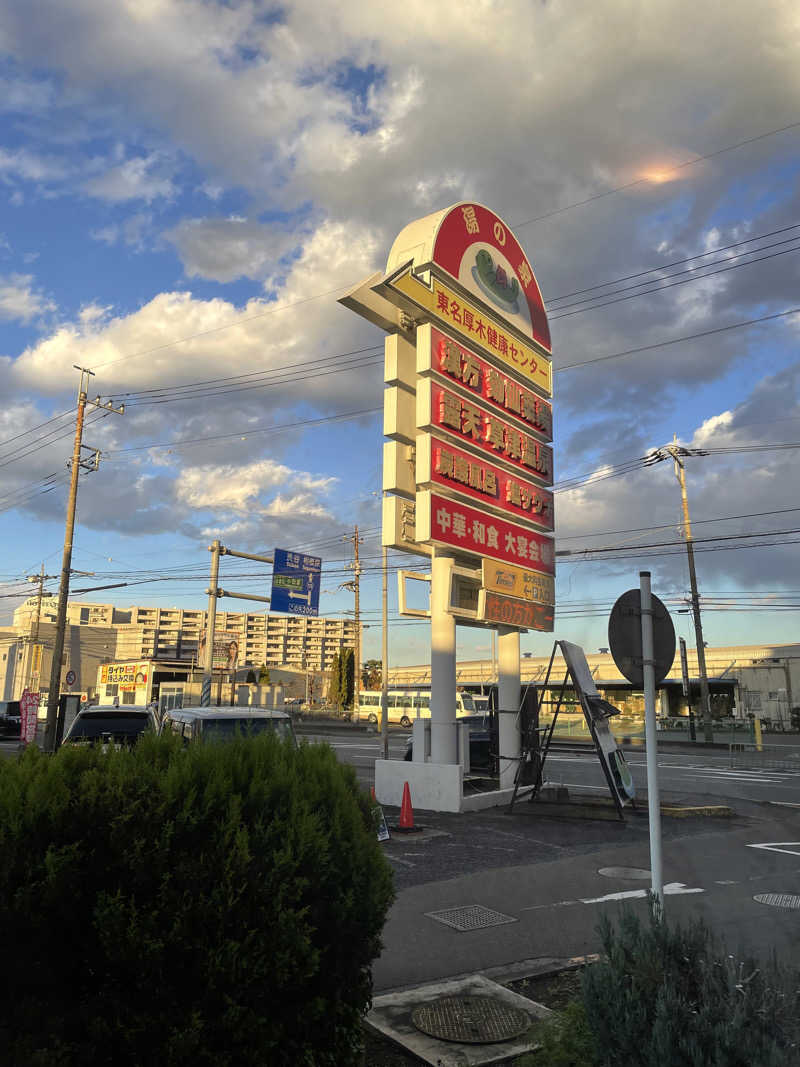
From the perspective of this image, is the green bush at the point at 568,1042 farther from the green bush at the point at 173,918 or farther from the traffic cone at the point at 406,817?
the traffic cone at the point at 406,817

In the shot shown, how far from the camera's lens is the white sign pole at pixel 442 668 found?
1480cm

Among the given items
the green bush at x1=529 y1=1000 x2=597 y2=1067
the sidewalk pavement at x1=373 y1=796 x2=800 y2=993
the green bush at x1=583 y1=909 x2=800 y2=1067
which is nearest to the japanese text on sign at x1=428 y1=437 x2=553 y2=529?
the sidewalk pavement at x1=373 y1=796 x2=800 y2=993

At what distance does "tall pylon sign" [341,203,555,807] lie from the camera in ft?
47.3

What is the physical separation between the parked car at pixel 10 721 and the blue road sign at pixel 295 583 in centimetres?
1890

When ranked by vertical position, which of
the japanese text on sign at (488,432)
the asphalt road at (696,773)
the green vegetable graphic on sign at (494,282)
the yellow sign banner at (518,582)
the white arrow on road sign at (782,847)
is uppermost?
the green vegetable graphic on sign at (494,282)

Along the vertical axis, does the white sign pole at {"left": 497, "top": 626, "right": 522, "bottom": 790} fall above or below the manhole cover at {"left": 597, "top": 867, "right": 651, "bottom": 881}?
above

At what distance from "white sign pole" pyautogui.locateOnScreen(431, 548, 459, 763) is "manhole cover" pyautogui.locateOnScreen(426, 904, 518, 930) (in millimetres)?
7219

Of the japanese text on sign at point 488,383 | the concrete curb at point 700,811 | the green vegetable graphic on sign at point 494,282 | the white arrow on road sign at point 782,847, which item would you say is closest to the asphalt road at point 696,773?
the concrete curb at point 700,811

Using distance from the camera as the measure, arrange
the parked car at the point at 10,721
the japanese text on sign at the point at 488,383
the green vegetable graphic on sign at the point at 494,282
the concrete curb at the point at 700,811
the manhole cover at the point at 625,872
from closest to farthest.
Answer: the manhole cover at the point at 625,872, the concrete curb at the point at 700,811, the japanese text on sign at the point at 488,383, the green vegetable graphic on sign at the point at 494,282, the parked car at the point at 10,721

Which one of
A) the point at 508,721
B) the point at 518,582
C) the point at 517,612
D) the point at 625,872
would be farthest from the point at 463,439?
the point at 625,872

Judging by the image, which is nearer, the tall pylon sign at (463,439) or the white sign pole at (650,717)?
the white sign pole at (650,717)

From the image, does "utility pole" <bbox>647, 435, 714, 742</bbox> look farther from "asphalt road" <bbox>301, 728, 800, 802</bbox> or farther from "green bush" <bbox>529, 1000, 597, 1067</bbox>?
"green bush" <bbox>529, 1000, 597, 1067</bbox>

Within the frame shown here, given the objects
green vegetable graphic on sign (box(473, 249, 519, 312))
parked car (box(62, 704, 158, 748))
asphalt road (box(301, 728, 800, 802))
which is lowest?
asphalt road (box(301, 728, 800, 802))

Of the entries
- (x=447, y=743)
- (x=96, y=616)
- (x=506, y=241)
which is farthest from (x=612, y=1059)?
(x=96, y=616)
